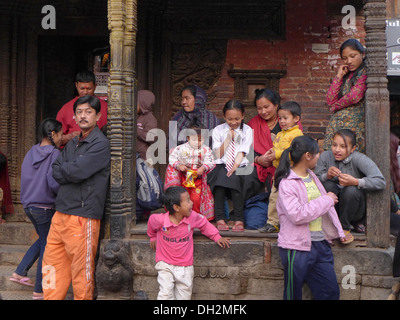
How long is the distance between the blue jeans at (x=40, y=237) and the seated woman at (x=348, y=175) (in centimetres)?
262

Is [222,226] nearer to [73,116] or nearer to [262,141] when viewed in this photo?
[262,141]

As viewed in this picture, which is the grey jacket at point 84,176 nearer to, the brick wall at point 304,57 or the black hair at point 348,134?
the black hair at point 348,134

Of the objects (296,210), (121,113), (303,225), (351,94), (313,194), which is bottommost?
(303,225)

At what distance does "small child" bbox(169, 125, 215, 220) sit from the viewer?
14.8ft

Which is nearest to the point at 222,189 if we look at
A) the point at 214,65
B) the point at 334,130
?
the point at 334,130

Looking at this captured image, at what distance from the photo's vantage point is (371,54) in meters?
4.21

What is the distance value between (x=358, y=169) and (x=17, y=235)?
404 cm

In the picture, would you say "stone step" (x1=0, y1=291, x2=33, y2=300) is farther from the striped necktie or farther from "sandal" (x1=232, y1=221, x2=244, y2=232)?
the striped necktie

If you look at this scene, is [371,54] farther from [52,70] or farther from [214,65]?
[52,70]

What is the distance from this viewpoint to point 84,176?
4.01m

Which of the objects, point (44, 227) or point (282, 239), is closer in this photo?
point (282, 239)

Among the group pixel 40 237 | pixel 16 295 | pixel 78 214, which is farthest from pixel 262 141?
pixel 16 295

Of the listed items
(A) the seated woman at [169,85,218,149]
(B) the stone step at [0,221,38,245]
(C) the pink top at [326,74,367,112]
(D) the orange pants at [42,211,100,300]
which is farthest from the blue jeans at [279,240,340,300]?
(B) the stone step at [0,221,38,245]

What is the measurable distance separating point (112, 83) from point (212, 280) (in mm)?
2103
